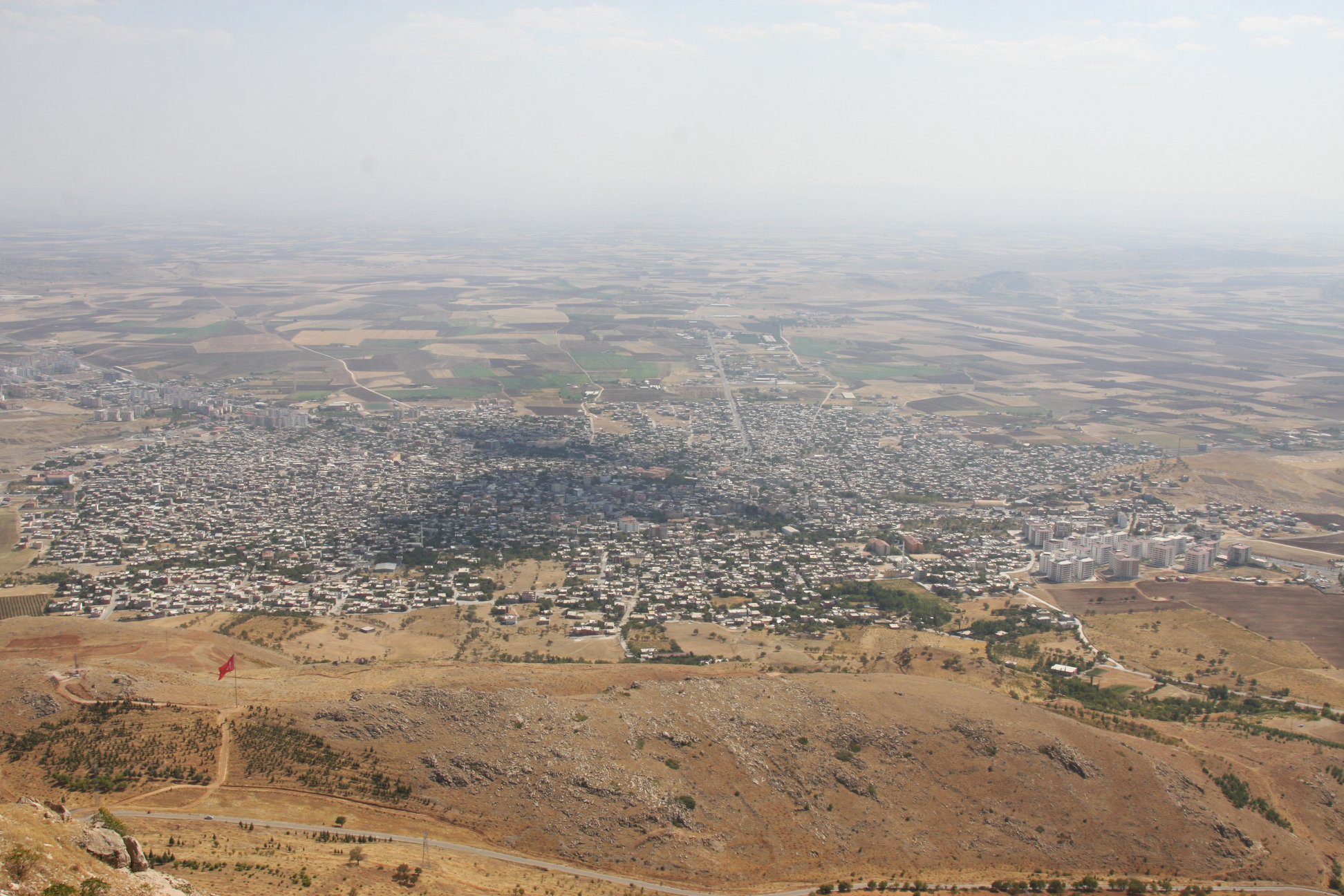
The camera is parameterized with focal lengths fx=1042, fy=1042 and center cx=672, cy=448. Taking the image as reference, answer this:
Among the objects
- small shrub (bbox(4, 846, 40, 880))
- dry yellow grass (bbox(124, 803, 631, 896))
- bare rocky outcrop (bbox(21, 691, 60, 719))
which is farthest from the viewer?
bare rocky outcrop (bbox(21, 691, 60, 719))

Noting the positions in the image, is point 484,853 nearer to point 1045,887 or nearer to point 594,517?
point 1045,887

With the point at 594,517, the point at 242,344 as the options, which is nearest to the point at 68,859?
the point at 594,517

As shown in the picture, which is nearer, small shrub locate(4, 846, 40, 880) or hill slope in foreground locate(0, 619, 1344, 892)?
small shrub locate(4, 846, 40, 880)

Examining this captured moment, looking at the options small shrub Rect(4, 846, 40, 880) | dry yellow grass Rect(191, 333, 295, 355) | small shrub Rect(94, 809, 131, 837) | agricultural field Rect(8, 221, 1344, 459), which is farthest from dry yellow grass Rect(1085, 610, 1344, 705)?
dry yellow grass Rect(191, 333, 295, 355)

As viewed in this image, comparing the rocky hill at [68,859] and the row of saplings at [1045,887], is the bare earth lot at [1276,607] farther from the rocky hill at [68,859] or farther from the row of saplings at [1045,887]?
the rocky hill at [68,859]

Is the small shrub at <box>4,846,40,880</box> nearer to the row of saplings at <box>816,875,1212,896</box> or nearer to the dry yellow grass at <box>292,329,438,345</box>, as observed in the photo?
the row of saplings at <box>816,875,1212,896</box>

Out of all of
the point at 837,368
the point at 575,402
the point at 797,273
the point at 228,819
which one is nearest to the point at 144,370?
the point at 575,402

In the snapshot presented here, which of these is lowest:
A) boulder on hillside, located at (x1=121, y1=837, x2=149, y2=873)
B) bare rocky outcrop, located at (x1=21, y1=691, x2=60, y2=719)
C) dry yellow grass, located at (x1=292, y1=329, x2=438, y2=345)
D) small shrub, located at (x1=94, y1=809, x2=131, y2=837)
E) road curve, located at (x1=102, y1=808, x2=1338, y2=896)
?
road curve, located at (x1=102, y1=808, x2=1338, y2=896)
